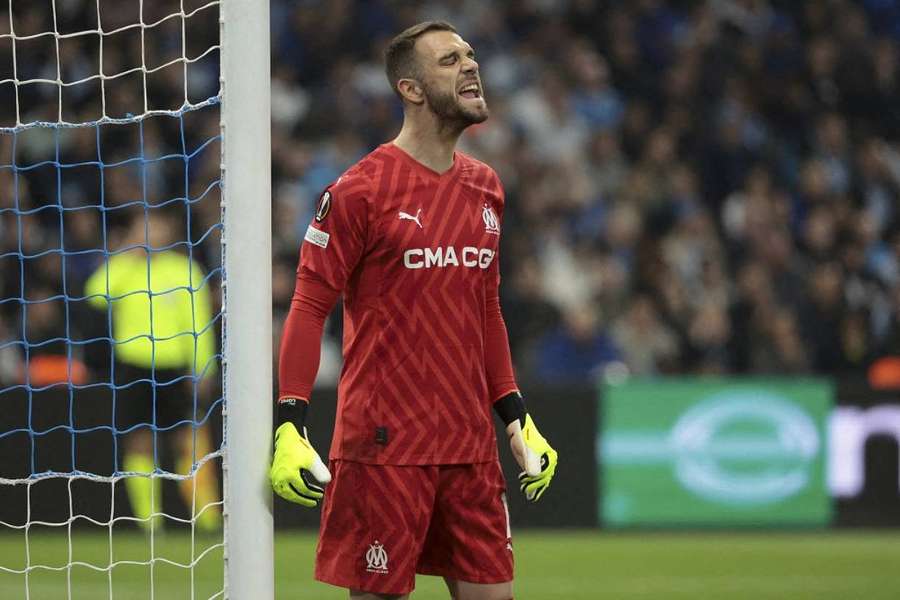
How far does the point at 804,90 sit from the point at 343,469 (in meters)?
9.34

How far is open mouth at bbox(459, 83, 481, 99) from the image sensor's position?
4.08m

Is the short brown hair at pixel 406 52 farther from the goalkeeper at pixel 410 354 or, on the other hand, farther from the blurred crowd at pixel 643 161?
the blurred crowd at pixel 643 161

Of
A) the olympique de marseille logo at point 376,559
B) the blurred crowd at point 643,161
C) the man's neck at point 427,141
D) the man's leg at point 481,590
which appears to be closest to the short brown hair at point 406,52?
the man's neck at point 427,141

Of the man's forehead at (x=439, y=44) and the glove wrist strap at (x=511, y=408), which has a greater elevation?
the man's forehead at (x=439, y=44)

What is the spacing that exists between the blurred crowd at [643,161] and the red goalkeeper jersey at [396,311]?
6060 mm

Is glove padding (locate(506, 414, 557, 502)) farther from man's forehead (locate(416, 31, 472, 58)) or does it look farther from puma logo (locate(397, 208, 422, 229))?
man's forehead (locate(416, 31, 472, 58))

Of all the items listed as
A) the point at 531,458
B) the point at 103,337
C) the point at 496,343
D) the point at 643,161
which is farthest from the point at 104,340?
the point at 643,161

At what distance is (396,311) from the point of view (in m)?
4.04

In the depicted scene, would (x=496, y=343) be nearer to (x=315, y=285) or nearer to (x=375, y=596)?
(x=315, y=285)

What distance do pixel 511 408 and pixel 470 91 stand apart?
89cm

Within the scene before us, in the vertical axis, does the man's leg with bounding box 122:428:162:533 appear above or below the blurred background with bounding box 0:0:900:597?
below

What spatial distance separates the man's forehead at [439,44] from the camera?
411 cm

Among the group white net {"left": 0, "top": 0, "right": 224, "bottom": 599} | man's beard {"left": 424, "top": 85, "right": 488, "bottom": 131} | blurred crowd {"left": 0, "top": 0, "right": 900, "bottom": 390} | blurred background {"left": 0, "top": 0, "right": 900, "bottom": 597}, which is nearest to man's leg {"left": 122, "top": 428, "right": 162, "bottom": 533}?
white net {"left": 0, "top": 0, "right": 224, "bottom": 599}

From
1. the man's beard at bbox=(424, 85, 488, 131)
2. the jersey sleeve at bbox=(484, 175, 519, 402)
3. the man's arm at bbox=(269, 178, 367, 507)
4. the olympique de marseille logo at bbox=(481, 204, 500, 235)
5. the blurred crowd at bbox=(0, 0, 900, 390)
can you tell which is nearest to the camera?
the man's arm at bbox=(269, 178, 367, 507)
